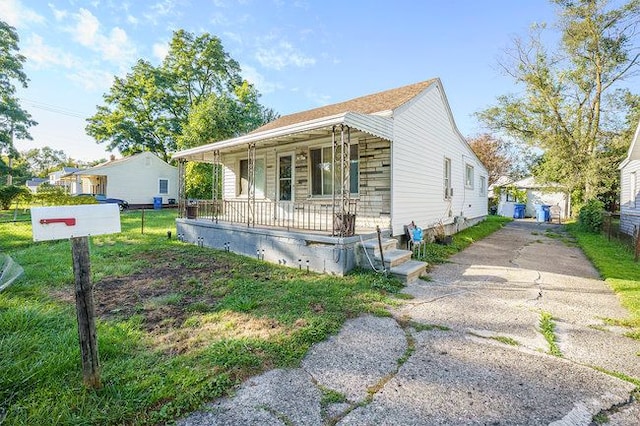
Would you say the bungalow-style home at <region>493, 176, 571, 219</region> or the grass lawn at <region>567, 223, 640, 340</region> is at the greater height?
the bungalow-style home at <region>493, 176, 571, 219</region>

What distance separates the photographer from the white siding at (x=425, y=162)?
7684 mm

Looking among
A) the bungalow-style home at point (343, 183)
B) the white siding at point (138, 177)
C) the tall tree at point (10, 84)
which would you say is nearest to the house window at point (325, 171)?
the bungalow-style home at point (343, 183)

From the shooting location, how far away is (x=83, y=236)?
2.17 metres

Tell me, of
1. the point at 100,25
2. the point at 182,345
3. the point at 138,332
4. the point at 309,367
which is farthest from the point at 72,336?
the point at 100,25

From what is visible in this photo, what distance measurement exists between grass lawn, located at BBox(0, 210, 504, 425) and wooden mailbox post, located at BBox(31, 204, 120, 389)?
26cm

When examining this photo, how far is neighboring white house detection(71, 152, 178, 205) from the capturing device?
83.3ft

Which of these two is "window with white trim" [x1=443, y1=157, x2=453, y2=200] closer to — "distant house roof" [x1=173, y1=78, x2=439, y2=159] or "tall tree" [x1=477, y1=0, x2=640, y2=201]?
"distant house roof" [x1=173, y1=78, x2=439, y2=159]

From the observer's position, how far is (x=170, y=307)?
432 centimetres

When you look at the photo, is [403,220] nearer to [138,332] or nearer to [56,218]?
[138,332]

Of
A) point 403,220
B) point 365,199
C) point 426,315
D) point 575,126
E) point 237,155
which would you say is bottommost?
point 426,315

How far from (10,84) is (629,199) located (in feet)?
127

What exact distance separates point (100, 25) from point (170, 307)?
15173 millimetres

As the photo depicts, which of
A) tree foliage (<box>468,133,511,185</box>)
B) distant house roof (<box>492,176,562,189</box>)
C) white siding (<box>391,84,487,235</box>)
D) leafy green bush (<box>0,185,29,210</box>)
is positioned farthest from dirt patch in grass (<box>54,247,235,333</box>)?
tree foliage (<box>468,133,511,185</box>)

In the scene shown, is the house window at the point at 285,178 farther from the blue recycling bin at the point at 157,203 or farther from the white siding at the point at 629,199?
the blue recycling bin at the point at 157,203
